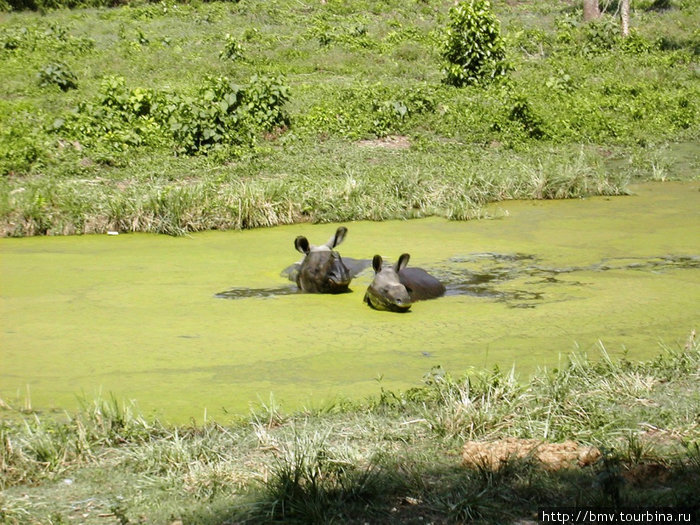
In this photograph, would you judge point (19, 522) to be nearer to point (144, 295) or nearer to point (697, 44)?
point (144, 295)

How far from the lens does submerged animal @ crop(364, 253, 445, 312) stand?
7.78m

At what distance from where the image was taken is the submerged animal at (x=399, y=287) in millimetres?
7777

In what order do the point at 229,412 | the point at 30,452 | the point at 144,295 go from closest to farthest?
the point at 30,452 → the point at 229,412 → the point at 144,295

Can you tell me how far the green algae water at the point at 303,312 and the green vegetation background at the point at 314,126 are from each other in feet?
2.01

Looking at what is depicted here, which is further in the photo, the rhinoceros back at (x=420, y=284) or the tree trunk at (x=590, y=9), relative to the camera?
the tree trunk at (x=590, y=9)

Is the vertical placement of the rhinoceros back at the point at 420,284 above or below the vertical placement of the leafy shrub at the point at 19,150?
below

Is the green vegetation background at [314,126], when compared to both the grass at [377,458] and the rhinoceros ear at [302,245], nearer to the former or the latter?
the rhinoceros ear at [302,245]

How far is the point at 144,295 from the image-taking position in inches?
329

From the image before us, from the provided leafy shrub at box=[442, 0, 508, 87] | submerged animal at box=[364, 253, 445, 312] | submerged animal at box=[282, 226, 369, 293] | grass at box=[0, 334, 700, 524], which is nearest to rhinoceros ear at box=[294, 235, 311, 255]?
submerged animal at box=[282, 226, 369, 293]

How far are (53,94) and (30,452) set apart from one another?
14.3 meters

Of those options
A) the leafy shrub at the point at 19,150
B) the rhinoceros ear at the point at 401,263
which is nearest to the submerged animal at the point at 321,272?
A: the rhinoceros ear at the point at 401,263

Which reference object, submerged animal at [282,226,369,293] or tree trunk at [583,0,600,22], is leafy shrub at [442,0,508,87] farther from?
submerged animal at [282,226,369,293]

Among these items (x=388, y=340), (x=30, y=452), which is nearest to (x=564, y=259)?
(x=388, y=340)

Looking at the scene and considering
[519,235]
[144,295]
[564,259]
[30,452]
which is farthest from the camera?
[519,235]
